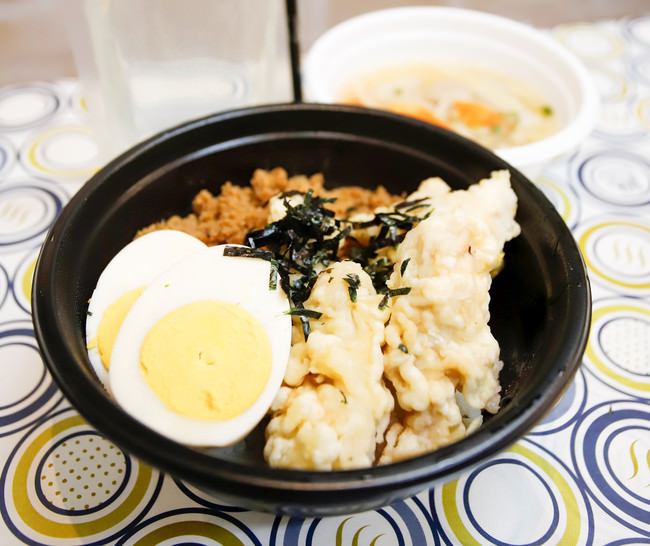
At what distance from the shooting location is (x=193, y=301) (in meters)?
1.31

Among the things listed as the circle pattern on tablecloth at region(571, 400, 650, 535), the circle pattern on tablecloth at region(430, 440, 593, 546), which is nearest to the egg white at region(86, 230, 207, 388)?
the circle pattern on tablecloth at region(430, 440, 593, 546)

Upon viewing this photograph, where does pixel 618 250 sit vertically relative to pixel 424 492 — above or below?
above

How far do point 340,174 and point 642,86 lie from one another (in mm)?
1830

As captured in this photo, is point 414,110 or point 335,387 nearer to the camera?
point 335,387

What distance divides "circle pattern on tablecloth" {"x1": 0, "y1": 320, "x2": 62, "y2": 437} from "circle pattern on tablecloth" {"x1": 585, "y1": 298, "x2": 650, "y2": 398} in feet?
5.13

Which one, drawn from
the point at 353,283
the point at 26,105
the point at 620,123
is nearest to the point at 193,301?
the point at 353,283

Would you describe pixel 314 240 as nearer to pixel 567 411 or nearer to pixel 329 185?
pixel 329 185

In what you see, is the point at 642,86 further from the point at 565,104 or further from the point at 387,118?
the point at 387,118

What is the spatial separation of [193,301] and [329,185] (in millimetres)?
779

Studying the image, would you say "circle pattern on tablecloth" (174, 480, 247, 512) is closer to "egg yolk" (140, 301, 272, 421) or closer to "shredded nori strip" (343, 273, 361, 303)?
"egg yolk" (140, 301, 272, 421)

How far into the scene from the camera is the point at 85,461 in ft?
4.68

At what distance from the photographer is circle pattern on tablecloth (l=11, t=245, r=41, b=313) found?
5.91ft

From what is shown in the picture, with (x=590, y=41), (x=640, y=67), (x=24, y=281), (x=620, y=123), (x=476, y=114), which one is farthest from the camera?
(x=590, y=41)

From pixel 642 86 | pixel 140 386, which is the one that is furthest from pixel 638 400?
pixel 642 86
